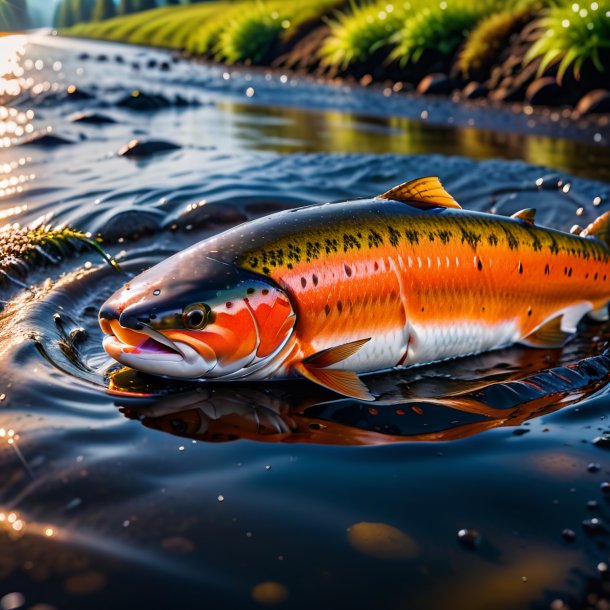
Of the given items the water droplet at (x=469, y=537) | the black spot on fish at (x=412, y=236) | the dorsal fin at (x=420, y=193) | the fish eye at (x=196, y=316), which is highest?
the dorsal fin at (x=420, y=193)

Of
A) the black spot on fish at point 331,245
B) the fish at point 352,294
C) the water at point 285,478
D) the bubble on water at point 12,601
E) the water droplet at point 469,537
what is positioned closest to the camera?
the bubble on water at point 12,601

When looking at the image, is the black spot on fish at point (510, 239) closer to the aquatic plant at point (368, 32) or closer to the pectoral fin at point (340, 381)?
the pectoral fin at point (340, 381)

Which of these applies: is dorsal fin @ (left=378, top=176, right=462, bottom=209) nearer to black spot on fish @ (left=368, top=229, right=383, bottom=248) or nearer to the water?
black spot on fish @ (left=368, top=229, right=383, bottom=248)

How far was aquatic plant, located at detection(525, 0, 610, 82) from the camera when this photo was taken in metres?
15.4

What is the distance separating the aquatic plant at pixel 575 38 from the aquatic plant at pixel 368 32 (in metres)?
6.10

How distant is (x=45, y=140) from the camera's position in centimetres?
1030

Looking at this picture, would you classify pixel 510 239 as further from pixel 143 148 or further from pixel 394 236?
pixel 143 148

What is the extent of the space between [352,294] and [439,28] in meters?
18.2

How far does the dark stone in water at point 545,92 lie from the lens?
16.0 metres

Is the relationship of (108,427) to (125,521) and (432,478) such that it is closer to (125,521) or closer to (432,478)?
(125,521)

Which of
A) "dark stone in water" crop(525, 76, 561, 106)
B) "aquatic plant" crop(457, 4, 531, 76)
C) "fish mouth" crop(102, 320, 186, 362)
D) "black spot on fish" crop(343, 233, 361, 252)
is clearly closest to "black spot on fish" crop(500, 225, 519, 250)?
"black spot on fish" crop(343, 233, 361, 252)

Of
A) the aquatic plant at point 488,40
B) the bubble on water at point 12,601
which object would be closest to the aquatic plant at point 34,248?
the bubble on water at point 12,601

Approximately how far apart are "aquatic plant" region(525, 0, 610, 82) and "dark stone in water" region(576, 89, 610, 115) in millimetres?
628

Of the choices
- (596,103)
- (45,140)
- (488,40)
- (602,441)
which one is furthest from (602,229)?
(488,40)
